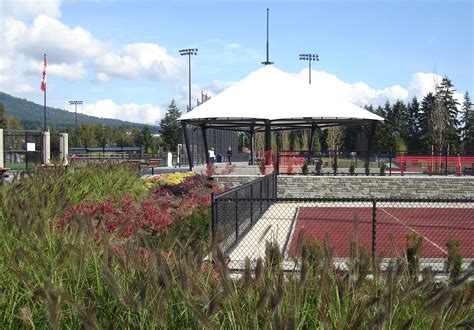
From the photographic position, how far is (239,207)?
1167 centimetres

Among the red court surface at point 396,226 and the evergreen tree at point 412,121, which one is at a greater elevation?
the evergreen tree at point 412,121

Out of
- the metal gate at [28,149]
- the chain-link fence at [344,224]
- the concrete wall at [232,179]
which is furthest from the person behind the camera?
the metal gate at [28,149]

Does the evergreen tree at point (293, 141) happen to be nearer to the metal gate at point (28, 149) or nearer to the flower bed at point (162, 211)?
the metal gate at point (28, 149)

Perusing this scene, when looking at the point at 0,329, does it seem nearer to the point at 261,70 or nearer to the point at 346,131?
the point at 261,70

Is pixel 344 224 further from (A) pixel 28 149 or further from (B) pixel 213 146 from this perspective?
(B) pixel 213 146

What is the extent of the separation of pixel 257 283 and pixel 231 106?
20.3 metres

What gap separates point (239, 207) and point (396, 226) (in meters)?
4.65

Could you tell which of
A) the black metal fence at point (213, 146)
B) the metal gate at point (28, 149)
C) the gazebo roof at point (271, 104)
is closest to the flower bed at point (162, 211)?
the gazebo roof at point (271, 104)

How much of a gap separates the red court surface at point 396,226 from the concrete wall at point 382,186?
121 inches

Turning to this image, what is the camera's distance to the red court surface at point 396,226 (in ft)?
35.5

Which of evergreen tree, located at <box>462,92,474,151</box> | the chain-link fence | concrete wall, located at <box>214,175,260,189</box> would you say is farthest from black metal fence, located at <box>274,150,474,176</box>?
evergreen tree, located at <box>462,92,474,151</box>

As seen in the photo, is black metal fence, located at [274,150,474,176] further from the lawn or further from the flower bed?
the lawn

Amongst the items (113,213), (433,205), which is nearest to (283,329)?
(113,213)

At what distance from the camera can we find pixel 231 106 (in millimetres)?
22906
